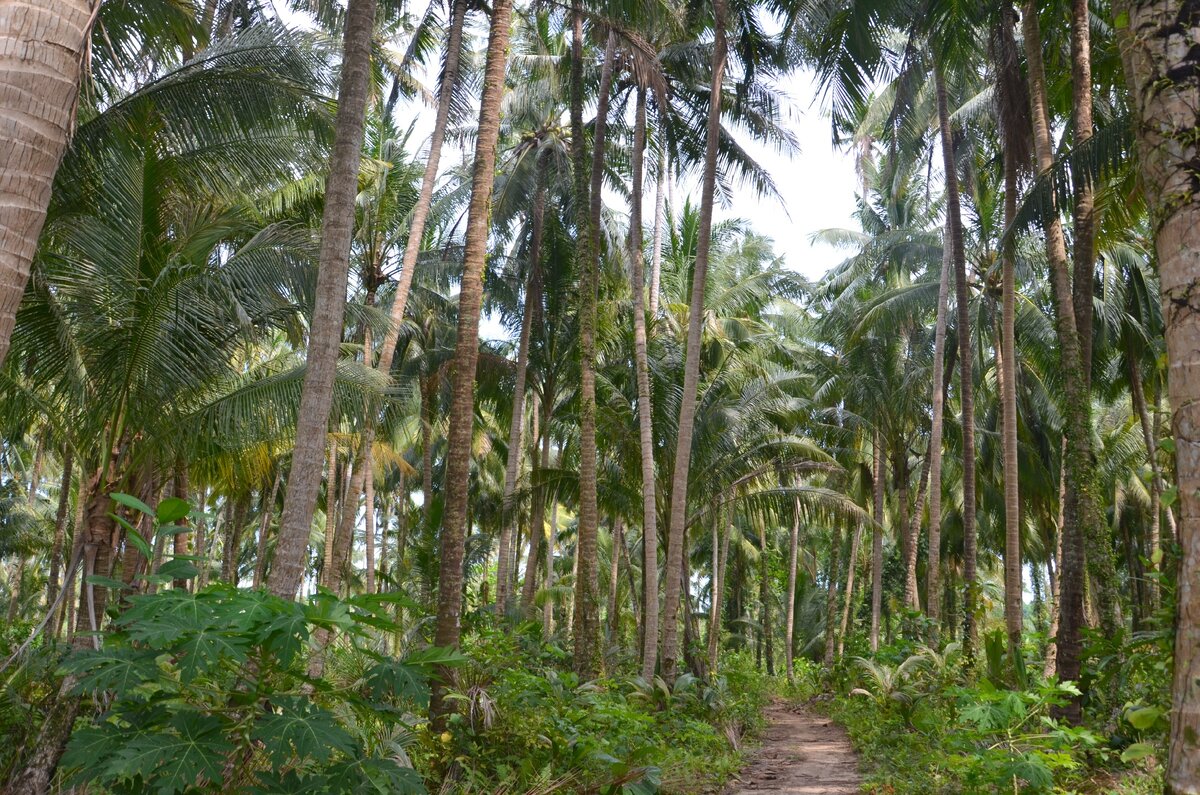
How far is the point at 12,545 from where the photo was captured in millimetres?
27141

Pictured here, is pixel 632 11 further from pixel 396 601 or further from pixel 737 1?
pixel 396 601

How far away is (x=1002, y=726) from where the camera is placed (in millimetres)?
6125

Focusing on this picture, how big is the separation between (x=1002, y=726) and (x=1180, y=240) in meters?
4.47

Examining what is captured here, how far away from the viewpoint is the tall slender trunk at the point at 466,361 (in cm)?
791

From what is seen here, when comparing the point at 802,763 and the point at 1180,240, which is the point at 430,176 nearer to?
the point at 802,763

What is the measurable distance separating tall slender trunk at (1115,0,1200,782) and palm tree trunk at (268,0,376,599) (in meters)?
4.91

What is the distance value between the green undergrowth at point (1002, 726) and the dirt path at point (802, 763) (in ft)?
0.95

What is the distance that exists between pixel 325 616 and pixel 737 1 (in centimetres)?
1266

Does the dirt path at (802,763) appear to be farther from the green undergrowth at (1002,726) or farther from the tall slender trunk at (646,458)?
the tall slender trunk at (646,458)

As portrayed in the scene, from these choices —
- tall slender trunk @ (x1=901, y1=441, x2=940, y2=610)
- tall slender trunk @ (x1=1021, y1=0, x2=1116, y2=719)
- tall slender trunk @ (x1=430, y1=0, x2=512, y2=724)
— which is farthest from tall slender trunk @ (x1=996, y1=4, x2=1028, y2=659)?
tall slender trunk @ (x1=430, y1=0, x2=512, y2=724)

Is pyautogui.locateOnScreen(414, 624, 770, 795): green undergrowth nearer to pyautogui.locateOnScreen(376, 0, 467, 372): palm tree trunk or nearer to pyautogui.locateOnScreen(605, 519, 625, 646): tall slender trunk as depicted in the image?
pyautogui.locateOnScreen(376, 0, 467, 372): palm tree trunk

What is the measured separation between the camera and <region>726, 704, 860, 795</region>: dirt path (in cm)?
912

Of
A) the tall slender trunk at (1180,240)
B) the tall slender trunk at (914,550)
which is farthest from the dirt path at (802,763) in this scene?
the tall slender trunk at (1180,240)

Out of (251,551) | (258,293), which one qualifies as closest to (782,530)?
(251,551)
